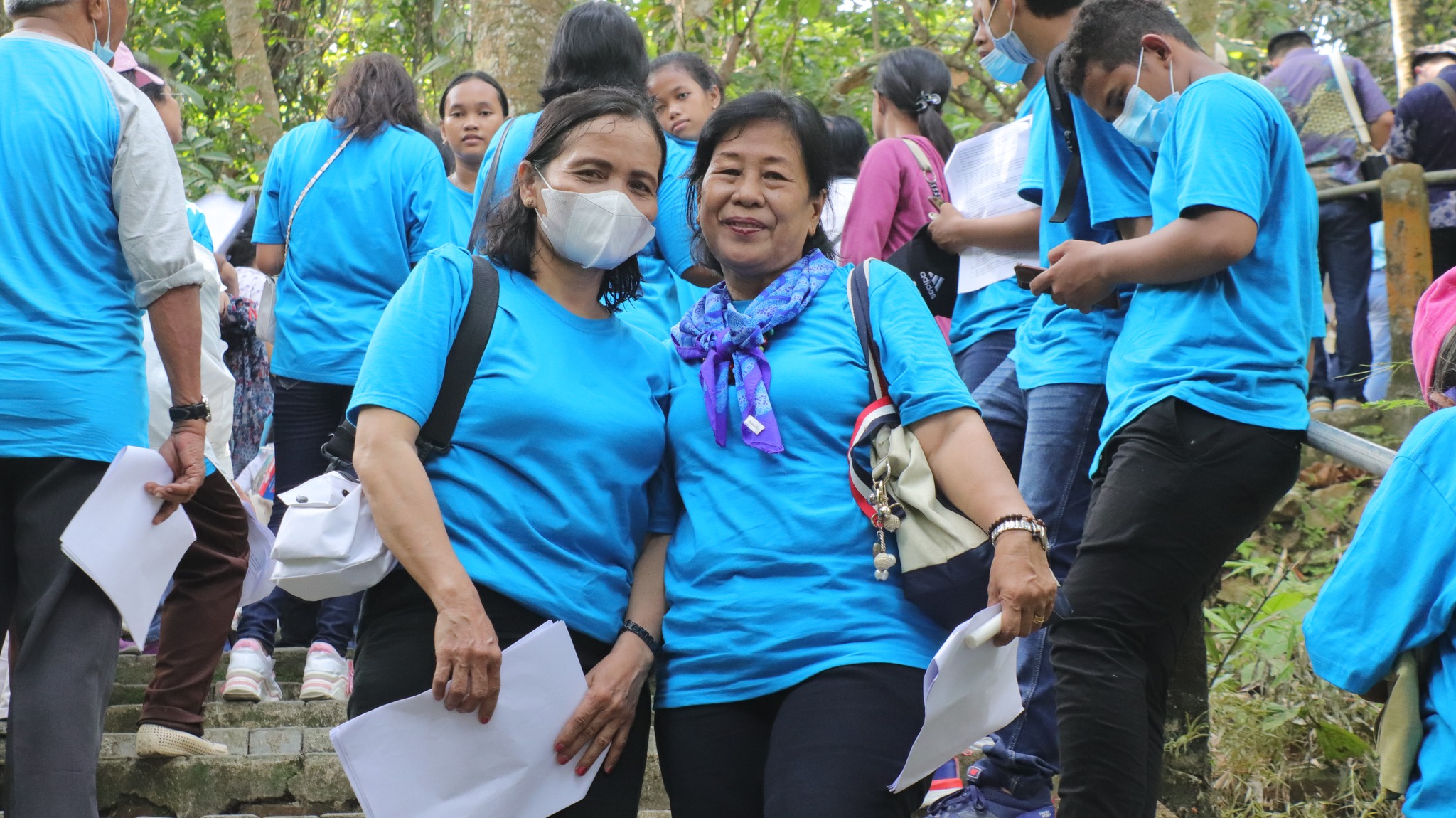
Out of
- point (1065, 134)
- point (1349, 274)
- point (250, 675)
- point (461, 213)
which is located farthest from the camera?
point (1349, 274)

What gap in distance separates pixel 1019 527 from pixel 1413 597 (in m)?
0.61

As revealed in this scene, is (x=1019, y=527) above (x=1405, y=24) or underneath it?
underneath

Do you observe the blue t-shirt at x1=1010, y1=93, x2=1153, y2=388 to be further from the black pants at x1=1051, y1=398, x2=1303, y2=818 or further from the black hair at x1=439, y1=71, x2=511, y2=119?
the black hair at x1=439, y1=71, x2=511, y2=119

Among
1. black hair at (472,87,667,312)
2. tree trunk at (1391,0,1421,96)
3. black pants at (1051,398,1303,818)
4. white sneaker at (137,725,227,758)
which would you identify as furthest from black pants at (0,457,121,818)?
tree trunk at (1391,0,1421,96)

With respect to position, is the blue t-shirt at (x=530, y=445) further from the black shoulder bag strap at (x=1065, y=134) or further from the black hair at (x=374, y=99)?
the black hair at (x=374, y=99)

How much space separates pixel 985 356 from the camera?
4086mm

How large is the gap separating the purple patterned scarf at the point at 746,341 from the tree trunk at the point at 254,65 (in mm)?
8270

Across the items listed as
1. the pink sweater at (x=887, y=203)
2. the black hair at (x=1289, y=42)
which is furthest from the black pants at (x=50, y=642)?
the black hair at (x=1289, y=42)

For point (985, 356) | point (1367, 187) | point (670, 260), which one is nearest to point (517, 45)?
point (670, 260)

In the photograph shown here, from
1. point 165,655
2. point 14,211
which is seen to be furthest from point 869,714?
point 165,655

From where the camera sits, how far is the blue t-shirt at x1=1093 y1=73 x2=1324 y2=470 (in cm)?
293

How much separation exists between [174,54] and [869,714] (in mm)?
8078

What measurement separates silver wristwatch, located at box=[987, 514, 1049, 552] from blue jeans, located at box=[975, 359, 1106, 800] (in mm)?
993

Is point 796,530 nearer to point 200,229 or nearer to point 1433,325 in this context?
point 1433,325
